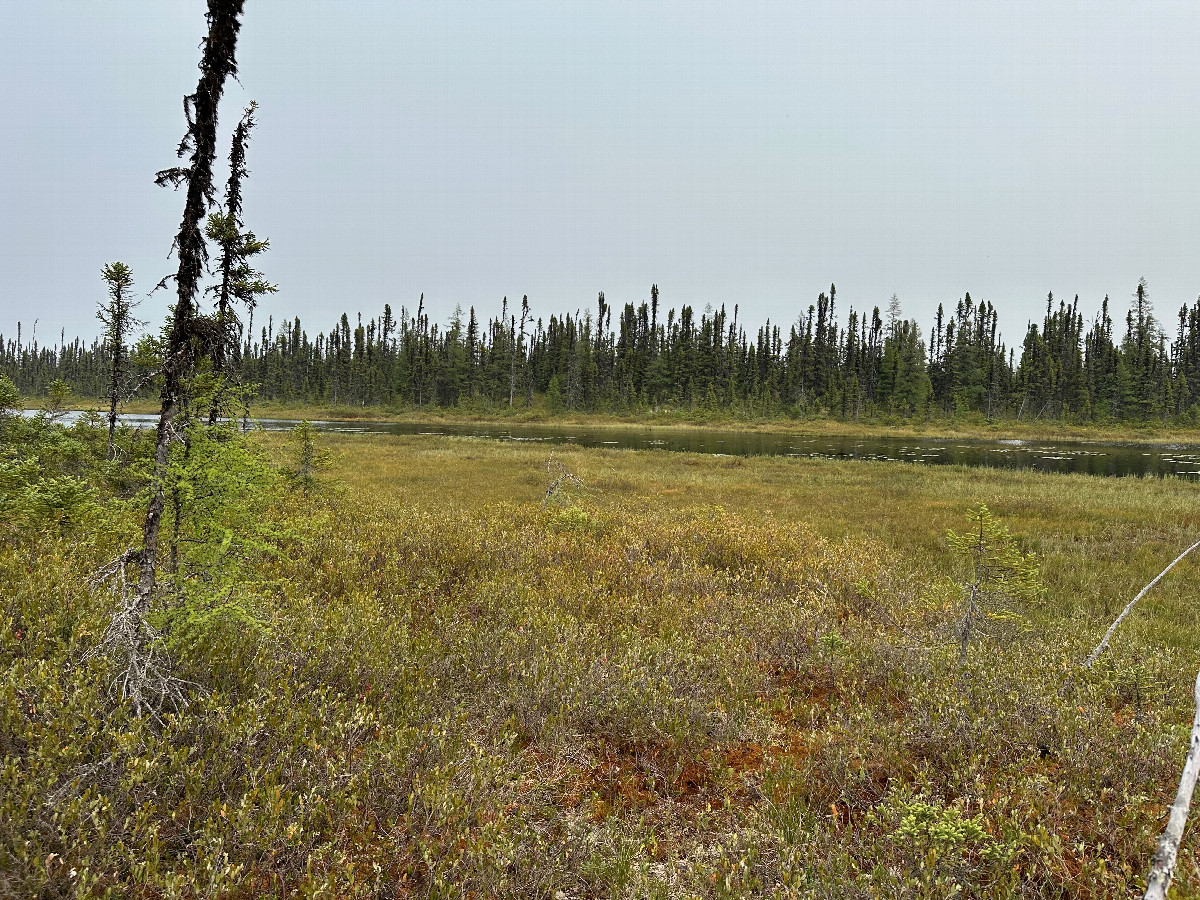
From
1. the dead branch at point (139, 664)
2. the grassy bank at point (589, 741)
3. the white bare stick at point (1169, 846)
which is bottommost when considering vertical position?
the grassy bank at point (589, 741)

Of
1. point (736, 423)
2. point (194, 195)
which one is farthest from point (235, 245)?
point (736, 423)

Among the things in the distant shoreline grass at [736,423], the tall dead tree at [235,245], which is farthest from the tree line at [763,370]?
the tall dead tree at [235,245]

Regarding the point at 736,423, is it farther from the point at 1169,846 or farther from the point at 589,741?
the point at 1169,846

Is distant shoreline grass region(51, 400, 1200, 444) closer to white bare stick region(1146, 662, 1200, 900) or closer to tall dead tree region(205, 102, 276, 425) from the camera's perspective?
tall dead tree region(205, 102, 276, 425)

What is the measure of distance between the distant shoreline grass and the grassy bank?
69340mm

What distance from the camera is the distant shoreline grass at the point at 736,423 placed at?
6944 centimetres

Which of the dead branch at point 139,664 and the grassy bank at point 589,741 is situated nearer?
the grassy bank at point 589,741

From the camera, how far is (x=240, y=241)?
13.9 meters

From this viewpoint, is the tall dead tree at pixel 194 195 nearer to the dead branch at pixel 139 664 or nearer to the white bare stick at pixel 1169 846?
the dead branch at pixel 139 664

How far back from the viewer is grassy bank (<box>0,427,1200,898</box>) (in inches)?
113

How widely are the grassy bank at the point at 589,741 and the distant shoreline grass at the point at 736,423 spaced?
227ft

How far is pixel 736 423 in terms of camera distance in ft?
264

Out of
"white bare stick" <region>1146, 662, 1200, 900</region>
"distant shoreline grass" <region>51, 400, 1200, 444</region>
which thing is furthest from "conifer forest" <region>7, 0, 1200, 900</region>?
"distant shoreline grass" <region>51, 400, 1200, 444</region>

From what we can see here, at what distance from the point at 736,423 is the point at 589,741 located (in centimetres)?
7892
